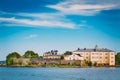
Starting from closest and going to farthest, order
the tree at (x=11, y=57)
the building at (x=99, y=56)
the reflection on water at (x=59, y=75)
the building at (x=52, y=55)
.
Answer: the reflection on water at (x=59, y=75)
the tree at (x=11, y=57)
the building at (x=99, y=56)
the building at (x=52, y=55)

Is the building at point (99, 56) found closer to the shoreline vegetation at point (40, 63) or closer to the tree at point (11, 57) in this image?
the shoreline vegetation at point (40, 63)

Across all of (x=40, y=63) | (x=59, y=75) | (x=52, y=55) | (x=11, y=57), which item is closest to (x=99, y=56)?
(x=52, y=55)

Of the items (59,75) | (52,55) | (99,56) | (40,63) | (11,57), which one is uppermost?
(52,55)

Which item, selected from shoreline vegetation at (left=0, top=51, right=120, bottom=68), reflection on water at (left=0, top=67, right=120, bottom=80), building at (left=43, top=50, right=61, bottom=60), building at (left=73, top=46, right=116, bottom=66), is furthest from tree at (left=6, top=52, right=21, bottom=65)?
reflection on water at (left=0, top=67, right=120, bottom=80)

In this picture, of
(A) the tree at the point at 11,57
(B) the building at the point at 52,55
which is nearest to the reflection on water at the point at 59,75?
(A) the tree at the point at 11,57

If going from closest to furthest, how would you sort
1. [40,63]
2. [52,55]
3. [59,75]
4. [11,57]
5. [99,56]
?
1. [59,75]
2. [40,63]
3. [11,57]
4. [99,56]
5. [52,55]

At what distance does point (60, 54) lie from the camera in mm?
92750

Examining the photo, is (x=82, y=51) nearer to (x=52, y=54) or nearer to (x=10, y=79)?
(x=52, y=54)

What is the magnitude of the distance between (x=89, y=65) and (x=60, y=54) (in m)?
9.68

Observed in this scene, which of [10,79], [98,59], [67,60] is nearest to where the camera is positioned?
[10,79]

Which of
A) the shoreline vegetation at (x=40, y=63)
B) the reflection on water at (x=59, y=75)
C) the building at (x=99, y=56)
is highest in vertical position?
the building at (x=99, y=56)

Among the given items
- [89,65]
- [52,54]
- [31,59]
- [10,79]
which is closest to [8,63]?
[31,59]

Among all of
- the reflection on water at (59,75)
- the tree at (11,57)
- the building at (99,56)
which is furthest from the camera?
the building at (99,56)

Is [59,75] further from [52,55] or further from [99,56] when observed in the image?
[52,55]
